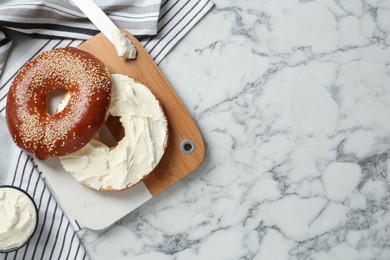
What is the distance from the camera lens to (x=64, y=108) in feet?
4.03

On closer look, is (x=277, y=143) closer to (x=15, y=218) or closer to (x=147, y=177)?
(x=147, y=177)

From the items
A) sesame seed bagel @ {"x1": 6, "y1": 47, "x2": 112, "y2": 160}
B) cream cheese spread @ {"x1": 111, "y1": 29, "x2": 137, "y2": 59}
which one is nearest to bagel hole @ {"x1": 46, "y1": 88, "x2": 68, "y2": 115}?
sesame seed bagel @ {"x1": 6, "y1": 47, "x2": 112, "y2": 160}

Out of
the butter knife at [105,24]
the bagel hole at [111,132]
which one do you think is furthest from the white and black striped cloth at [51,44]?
the bagel hole at [111,132]

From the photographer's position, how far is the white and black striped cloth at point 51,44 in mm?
1307

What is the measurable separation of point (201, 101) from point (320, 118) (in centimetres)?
28

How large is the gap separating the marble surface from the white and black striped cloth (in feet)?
0.17

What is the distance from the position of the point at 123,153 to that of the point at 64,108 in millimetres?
151

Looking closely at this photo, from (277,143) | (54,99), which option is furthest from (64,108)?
(277,143)

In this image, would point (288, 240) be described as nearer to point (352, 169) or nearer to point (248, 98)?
point (352, 169)

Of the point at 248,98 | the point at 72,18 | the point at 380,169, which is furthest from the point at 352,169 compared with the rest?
the point at 72,18

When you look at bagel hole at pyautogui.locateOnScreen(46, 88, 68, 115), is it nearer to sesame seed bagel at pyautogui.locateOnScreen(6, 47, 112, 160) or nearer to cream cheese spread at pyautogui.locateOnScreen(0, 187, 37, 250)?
sesame seed bagel at pyautogui.locateOnScreen(6, 47, 112, 160)

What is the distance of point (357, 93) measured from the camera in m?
1.39

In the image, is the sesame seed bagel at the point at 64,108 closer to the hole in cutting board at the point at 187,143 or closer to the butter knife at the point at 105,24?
the butter knife at the point at 105,24

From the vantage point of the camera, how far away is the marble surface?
4.46 feet
